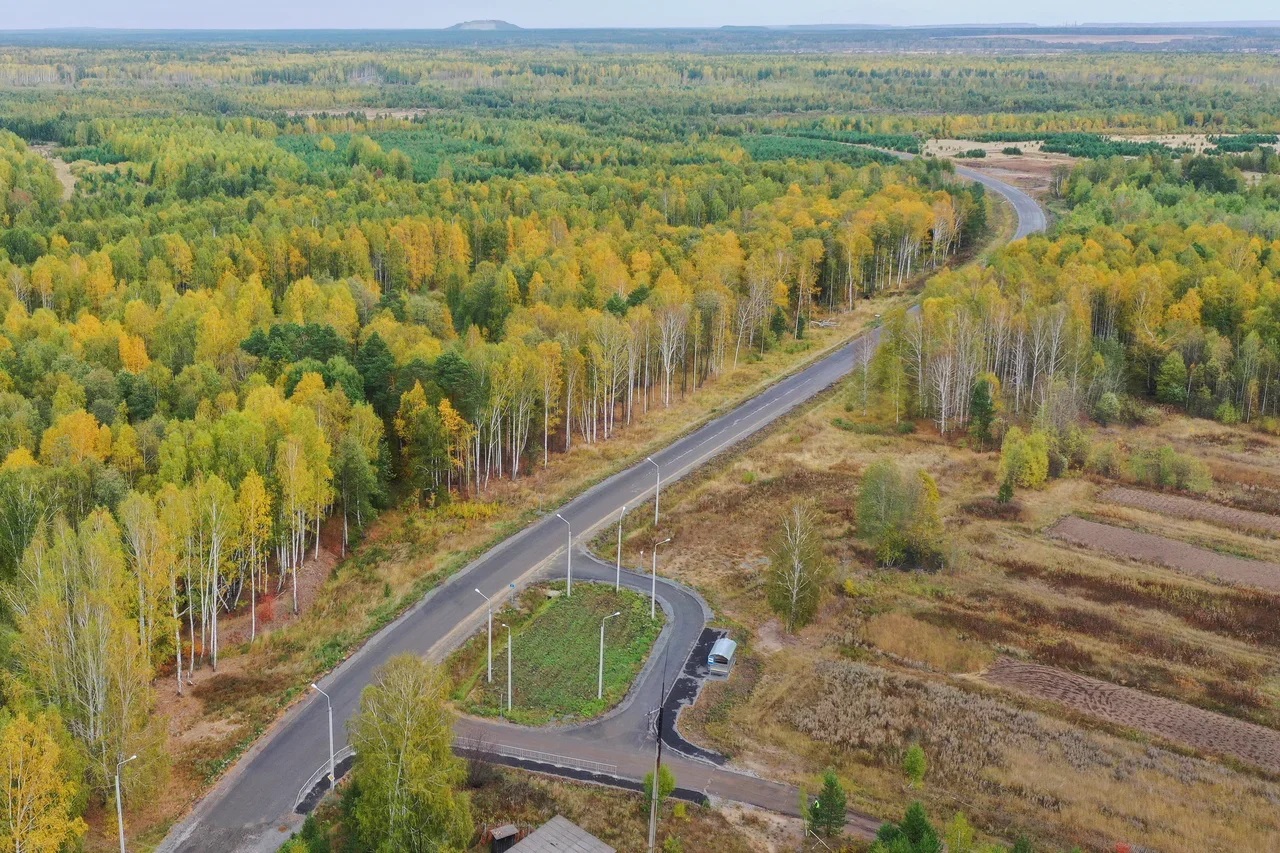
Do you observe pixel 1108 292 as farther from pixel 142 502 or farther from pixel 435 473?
pixel 142 502

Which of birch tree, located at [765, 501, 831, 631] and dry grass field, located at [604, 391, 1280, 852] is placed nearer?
dry grass field, located at [604, 391, 1280, 852]

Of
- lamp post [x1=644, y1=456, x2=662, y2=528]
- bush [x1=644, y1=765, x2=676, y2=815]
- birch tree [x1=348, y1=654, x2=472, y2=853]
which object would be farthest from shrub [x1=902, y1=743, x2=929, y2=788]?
lamp post [x1=644, y1=456, x2=662, y2=528]

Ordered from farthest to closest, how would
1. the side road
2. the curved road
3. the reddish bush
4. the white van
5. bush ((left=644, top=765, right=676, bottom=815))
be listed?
the reddish bush, the white van, the side road, bush ((left=644, top=765, right=676, bottom=815)), the curved road

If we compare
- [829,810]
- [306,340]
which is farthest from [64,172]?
[829,810]

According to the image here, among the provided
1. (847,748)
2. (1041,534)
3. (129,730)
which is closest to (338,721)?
(129,730)

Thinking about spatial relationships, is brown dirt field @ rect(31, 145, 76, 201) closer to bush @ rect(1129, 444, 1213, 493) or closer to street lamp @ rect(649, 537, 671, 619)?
street lamp @ rect(649, 537, 671, 619)
